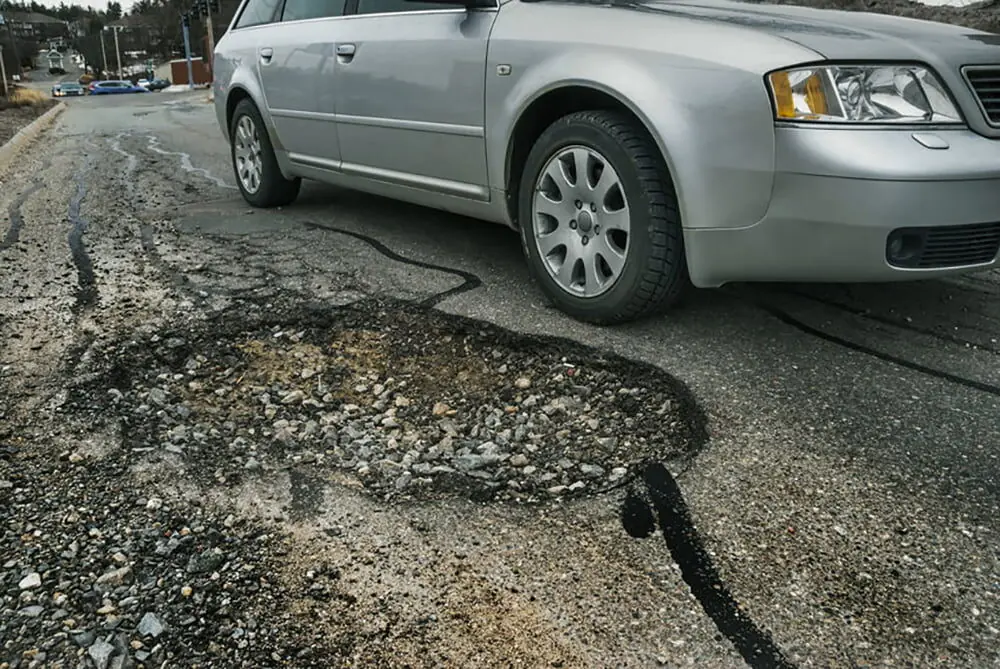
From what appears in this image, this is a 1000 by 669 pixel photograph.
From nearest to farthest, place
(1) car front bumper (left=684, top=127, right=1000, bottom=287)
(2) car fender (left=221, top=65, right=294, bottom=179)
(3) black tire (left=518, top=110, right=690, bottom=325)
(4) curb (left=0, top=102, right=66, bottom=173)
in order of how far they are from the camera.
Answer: (1) car front bumper (left=684, top=127, right=1000, bottom=287) → (3) black tire (left=518, top=110, right=690, bottom=325) → (2) car fender (left=221, top=65, right=294, bottom=179) → (4) curb (left=0, top=102, right=66, bottom=173)

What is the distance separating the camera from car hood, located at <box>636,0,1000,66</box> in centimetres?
265

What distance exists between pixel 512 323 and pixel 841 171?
1.34 meters

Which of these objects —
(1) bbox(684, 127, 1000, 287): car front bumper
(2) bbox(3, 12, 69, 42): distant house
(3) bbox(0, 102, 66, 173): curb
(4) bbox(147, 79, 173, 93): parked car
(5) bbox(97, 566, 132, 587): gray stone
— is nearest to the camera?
(5) bbox(97, 566, 132, 587): gray stone

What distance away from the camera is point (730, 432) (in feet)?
8.07

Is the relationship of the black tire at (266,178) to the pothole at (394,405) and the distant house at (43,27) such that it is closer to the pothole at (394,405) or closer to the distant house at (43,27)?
the pothole at (394,405)

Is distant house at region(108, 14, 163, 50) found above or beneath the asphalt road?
above

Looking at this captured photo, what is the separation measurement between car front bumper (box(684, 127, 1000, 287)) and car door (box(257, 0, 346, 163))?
2.62m

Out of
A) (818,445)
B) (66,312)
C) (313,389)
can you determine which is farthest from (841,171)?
(66,312)

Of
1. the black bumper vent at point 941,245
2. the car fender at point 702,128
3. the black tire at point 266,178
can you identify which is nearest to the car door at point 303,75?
the black tire at point 266,178

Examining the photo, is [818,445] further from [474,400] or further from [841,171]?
[474,400]

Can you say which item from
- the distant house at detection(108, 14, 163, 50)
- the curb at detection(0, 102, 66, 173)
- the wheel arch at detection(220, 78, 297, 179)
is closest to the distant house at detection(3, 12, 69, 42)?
the distant house at detection(108, 14, 163, 50)

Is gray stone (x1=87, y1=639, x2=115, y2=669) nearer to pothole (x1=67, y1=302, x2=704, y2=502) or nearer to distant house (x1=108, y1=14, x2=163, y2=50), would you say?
pothole (x1=67, y1=302, x2=704, y2=502)

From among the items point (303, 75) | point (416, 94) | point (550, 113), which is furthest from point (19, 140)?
point (550, 113)

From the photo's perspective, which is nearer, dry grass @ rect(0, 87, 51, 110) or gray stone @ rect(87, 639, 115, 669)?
gray stone @ rect(87, 639, 115, 669)
